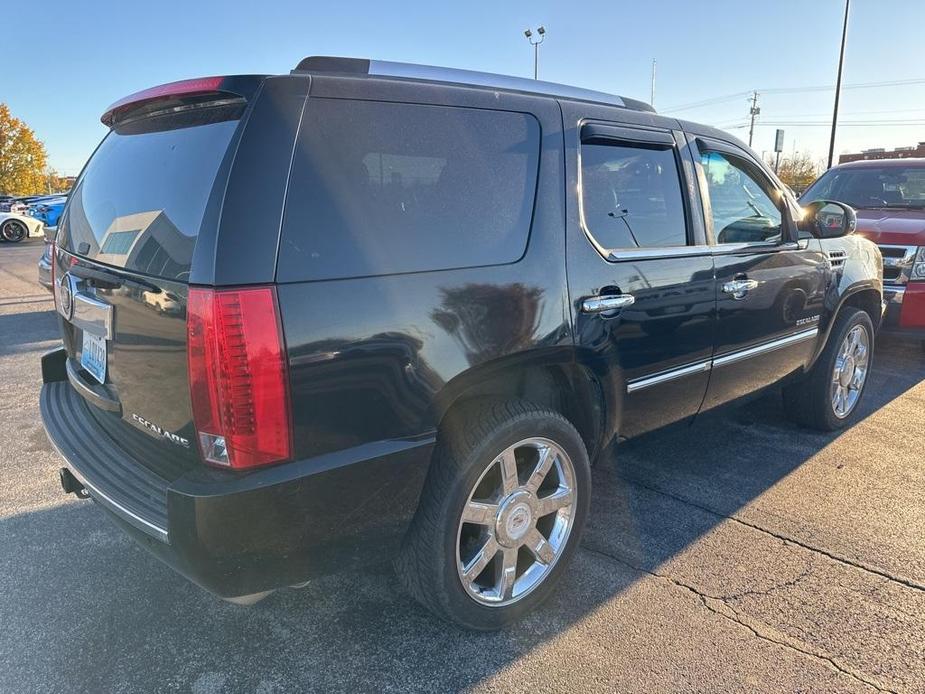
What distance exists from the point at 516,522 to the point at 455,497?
38 cm

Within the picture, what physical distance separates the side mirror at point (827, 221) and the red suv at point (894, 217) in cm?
249

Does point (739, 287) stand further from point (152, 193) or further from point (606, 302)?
point (152, 193)

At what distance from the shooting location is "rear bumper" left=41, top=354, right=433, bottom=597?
1.83 m

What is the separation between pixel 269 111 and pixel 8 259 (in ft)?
55.8

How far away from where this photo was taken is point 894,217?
6324mm

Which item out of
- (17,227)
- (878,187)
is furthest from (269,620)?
(17,227)

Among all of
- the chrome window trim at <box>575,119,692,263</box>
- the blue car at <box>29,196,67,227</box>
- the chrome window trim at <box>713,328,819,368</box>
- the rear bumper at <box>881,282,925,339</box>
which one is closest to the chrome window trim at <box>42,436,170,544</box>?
the chrome window trim at <box>575,119,692,263</box>

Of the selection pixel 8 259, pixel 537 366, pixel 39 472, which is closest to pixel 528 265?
pixel 537 366

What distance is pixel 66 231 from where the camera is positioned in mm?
2785

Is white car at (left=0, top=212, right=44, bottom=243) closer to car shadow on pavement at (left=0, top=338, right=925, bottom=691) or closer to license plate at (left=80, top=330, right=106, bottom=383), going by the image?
car shadow on pavement at (left=0, top=338, right=925, bottom=691)

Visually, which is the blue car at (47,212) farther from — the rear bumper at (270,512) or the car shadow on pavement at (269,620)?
the rear bumper at (270,512)

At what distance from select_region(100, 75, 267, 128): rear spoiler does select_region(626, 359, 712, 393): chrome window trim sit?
185 cm

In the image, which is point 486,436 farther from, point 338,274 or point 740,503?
point 740,503

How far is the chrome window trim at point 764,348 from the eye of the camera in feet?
10.9
